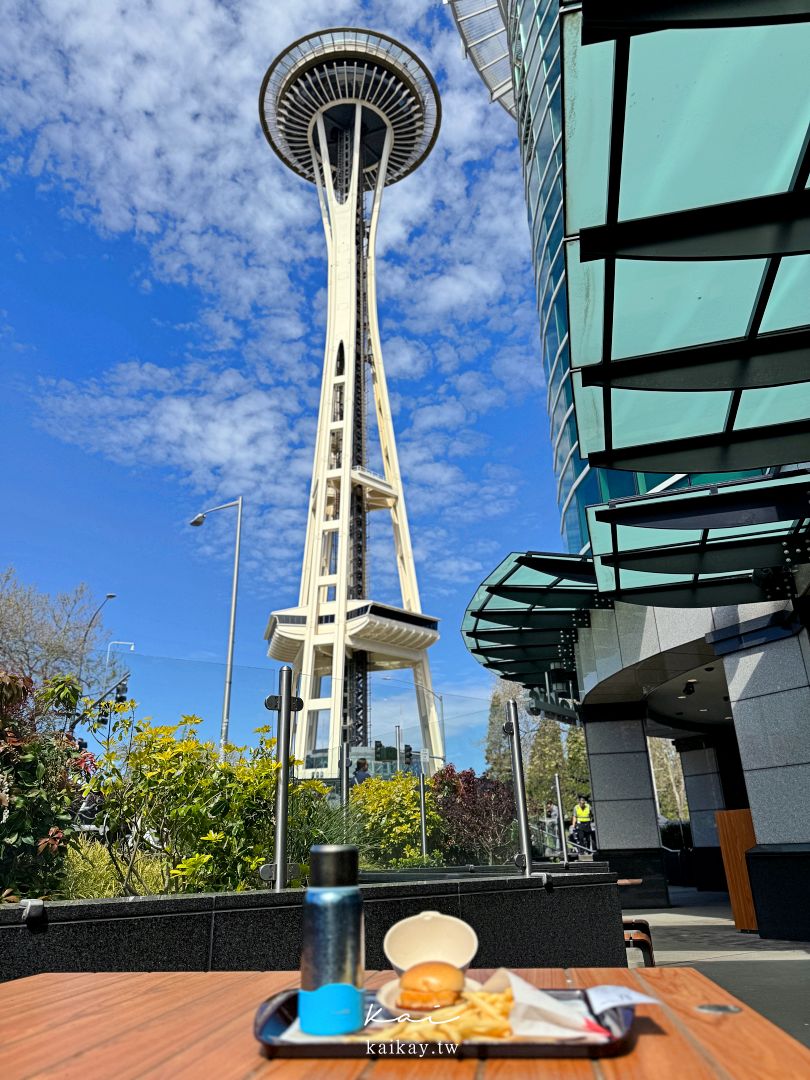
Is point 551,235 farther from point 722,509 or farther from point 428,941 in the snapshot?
point 428,941

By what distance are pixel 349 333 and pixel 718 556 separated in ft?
105

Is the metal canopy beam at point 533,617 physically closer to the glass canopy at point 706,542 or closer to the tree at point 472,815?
the glass canopy at point 706,542

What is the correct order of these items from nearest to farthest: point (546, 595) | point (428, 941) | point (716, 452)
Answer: point (428, 941)
point (716, 452)
point (546, 595)

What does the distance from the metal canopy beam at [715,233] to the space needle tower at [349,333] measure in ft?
87.0

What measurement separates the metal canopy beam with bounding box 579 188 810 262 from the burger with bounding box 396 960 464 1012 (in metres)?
4.52

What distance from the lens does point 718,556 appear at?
859 centimetres

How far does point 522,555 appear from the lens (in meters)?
10.2

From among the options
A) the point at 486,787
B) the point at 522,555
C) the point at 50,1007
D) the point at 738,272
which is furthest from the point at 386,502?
the point at 50,1007

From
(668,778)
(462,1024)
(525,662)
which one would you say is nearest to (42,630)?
(525,662)

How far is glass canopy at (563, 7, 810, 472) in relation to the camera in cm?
384

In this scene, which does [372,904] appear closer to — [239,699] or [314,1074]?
[239,699]

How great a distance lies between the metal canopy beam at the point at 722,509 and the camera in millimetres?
7184

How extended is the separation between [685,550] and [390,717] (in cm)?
406

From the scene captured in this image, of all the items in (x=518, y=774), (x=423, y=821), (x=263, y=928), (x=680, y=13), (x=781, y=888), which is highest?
(x=680, y=13)
